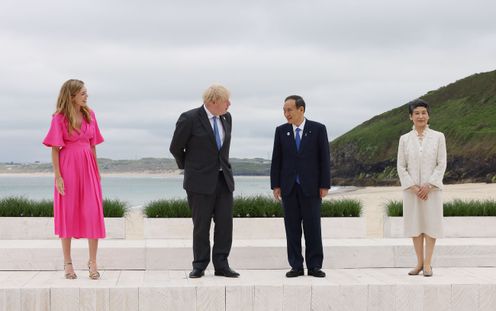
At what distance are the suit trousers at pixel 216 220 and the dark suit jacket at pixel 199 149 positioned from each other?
10 centimetres

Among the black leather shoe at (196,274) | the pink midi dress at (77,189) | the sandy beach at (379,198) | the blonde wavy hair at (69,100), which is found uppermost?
the blonde wavy hair at (69,100)

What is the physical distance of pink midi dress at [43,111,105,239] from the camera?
6.65 meters

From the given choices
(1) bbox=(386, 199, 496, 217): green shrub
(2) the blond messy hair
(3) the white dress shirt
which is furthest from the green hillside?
(2) the blond messy hair

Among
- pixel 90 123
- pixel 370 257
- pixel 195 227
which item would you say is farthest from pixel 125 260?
pixel 370 257

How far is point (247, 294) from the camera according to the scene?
20.5 feet

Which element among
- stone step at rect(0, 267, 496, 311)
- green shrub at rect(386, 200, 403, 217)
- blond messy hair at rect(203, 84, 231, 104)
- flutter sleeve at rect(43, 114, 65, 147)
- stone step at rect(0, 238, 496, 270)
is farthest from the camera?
green shrub at rect(386, 200, 403, 217)

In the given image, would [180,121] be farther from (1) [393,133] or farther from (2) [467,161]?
(1) [393,133]

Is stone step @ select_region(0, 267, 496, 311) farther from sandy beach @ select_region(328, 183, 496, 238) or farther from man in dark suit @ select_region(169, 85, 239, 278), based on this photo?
sandy beach @ select_region(328, 183, 496, 238)

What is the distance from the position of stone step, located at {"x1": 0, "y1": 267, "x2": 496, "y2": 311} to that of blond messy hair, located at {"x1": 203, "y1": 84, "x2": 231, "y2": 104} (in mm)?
1616

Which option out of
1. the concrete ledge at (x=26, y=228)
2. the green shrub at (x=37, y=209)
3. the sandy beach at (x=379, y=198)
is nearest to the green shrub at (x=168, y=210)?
the green shrub at (x=37, y=209)

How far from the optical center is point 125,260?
7.68 metres

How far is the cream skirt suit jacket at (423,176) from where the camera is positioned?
7047 millimetres

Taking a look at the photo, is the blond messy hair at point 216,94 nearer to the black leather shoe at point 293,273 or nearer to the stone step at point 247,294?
the stone step at point 247,294

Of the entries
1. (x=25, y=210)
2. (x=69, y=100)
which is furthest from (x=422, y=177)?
(x=25, y=210)
